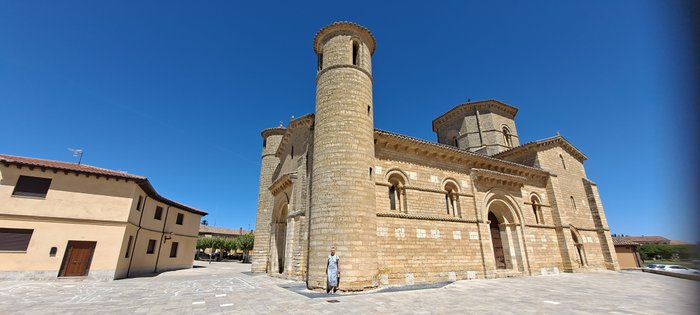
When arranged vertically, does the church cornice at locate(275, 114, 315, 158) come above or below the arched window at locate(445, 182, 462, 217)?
above

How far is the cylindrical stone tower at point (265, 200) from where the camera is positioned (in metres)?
20.5

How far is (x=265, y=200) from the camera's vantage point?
22141mm

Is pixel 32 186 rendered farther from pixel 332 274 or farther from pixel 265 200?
pixel 332 274

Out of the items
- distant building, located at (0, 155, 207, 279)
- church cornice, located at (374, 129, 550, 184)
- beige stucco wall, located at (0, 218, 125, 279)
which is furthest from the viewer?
church cornice, located at (374, 129, 550, 184)

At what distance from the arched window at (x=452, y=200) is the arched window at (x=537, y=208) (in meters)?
6.45

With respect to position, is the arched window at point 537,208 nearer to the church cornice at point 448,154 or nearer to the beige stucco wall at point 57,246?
the church cornice at point 448,154

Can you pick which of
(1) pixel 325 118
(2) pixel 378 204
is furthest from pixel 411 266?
(1) pixel 325 118

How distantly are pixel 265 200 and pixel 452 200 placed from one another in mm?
12961

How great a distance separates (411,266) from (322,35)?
12.1 metres

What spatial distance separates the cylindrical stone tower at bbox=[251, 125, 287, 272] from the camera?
2047cm

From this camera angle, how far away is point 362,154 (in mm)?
13086

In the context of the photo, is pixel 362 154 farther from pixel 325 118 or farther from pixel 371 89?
pixel 371 89

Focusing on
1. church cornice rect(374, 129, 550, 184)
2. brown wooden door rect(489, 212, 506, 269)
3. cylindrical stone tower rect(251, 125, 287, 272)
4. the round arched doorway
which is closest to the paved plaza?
brown wooden door rect(489, 212, 506, 269)

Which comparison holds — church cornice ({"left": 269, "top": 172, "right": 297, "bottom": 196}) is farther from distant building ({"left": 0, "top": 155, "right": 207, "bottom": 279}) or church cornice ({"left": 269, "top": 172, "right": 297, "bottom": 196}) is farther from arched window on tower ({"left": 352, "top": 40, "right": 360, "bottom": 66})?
distant building ({"left": 0, "top": 155, "right": 207, "bottom": 279})
